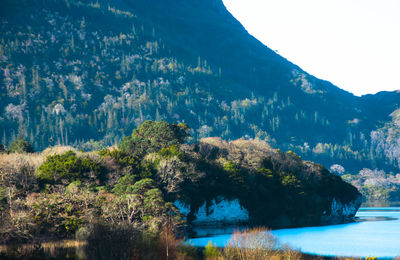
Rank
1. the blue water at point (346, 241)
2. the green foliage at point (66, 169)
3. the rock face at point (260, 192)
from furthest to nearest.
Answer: the rock face at point (260, 192) < the green foliage at point (66, 169) < the blue water at point (346, 241)

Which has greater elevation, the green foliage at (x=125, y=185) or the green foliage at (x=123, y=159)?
the green foliage at (x=123, y=159)

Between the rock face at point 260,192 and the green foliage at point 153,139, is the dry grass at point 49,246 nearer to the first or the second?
the rock face at point 260,192

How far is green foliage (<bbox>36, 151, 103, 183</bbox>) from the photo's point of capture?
77.9 meters

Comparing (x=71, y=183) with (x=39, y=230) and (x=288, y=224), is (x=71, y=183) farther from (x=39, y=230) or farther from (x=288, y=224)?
(x=288, y=224)

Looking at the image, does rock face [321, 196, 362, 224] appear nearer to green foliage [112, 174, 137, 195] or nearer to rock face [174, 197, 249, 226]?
rock face [174, 197, 249, 226]

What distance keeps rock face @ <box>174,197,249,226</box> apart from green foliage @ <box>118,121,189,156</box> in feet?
54.2

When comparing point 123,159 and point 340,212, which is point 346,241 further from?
point 340,212

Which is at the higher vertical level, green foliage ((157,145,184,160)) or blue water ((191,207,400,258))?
green foliage ((157,145,184,160))

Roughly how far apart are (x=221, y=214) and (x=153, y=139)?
21289mm

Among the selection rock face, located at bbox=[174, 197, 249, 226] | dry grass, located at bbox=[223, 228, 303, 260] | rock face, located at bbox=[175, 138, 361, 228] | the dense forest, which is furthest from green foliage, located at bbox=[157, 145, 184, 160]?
dry grass, located at bbox=[223, 228, 303, 260]

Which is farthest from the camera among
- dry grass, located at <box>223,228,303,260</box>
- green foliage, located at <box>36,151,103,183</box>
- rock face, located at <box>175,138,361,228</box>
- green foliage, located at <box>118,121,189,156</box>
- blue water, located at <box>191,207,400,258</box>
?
green foliage, located at <box>118,121,189,156</box>

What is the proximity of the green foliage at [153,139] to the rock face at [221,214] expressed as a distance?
54.2 feet

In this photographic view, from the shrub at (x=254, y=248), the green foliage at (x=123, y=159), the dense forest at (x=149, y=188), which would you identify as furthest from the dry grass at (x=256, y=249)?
the green foliage at (x=123, y=159)

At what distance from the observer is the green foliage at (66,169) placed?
7788 centimetres
